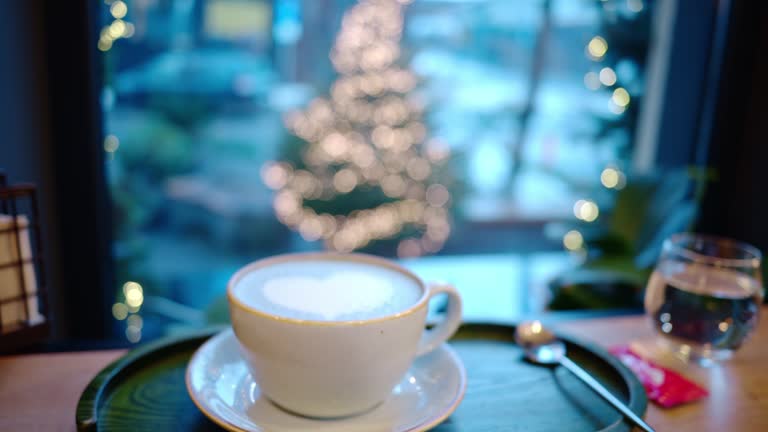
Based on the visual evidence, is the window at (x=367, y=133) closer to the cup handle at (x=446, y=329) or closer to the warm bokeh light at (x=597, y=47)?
the warm bokeh light at (x=597, y=47)

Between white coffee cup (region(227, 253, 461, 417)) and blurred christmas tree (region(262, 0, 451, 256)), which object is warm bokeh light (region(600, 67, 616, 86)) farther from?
white coffee cup (region(227, 253, 461, 417))

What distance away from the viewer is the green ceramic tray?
672mm

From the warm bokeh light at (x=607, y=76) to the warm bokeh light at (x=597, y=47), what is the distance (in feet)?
0.18

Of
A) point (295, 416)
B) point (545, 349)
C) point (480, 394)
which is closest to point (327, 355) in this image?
point (295, 416)

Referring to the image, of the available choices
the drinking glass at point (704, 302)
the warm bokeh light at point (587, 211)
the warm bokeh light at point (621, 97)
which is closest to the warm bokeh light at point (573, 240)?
the warm bokeh light at point (587, 211)

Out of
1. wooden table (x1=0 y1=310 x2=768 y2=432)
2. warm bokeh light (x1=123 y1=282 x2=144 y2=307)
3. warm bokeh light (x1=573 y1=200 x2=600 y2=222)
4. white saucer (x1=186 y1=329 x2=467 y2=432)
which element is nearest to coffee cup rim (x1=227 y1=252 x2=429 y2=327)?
white saucer (x1=186 y1=329 x2=467 y2=432)

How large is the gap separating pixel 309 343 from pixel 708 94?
171 centimetres

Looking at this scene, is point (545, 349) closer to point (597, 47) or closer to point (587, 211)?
point (587, 211)

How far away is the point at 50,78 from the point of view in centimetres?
141

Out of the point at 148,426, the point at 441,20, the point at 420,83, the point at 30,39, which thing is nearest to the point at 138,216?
the point at 30,39

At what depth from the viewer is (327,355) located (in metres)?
0.61

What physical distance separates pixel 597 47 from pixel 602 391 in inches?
85.5

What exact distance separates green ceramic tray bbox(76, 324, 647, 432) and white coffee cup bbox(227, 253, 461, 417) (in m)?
0.08

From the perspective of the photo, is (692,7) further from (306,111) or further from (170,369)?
(170,369)
